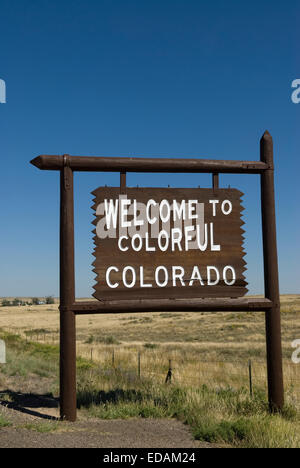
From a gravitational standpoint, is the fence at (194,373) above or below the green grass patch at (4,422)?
below

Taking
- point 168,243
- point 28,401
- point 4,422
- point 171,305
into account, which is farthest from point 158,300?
point 28,401

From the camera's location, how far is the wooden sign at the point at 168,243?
9.23 m

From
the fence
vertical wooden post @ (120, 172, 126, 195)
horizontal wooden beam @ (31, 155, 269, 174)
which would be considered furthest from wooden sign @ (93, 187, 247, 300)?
the fence

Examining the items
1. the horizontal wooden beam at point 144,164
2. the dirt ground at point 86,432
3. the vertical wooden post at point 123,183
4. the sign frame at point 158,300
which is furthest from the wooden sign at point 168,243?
the dirt ground at point 86,432

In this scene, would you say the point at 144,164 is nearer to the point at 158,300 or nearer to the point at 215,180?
the point at 215,180

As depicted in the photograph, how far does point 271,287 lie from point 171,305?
2.01 meters

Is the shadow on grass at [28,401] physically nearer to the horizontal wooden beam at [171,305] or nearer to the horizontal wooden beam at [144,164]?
the horizontal wooden beam at [171,305]

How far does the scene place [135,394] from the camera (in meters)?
10.7

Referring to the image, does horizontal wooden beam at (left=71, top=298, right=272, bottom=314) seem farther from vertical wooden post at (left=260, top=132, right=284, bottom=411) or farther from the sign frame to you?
vertical wooden post at (left=260, top=132, right=284, bottom=411)

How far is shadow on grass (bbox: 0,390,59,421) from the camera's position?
9.32m
